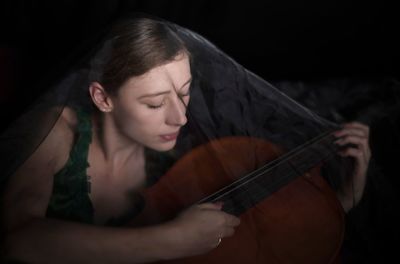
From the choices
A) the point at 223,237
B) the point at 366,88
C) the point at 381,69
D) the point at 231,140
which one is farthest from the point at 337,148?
the point at 381,69

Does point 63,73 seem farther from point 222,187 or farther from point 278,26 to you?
point 278,26

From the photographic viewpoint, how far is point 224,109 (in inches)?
30.5

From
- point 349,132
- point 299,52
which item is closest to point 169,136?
point 349,132

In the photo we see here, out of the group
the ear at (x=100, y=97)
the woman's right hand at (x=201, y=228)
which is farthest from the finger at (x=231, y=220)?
the ear at (x=100, y=97)

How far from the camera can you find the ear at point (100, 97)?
0.63 m

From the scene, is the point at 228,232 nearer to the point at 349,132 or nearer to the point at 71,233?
the point at 71,233

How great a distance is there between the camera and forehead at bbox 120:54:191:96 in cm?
59

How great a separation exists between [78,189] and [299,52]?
0.75 metres

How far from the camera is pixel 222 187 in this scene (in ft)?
2.26

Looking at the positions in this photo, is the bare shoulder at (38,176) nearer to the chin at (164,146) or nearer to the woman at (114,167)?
the woman at (114,167)

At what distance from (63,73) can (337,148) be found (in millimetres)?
541

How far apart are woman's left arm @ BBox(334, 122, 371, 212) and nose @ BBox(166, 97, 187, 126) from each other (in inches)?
12.9

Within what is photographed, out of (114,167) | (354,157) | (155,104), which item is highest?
(155,104)

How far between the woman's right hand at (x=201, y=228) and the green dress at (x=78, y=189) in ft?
0.31
